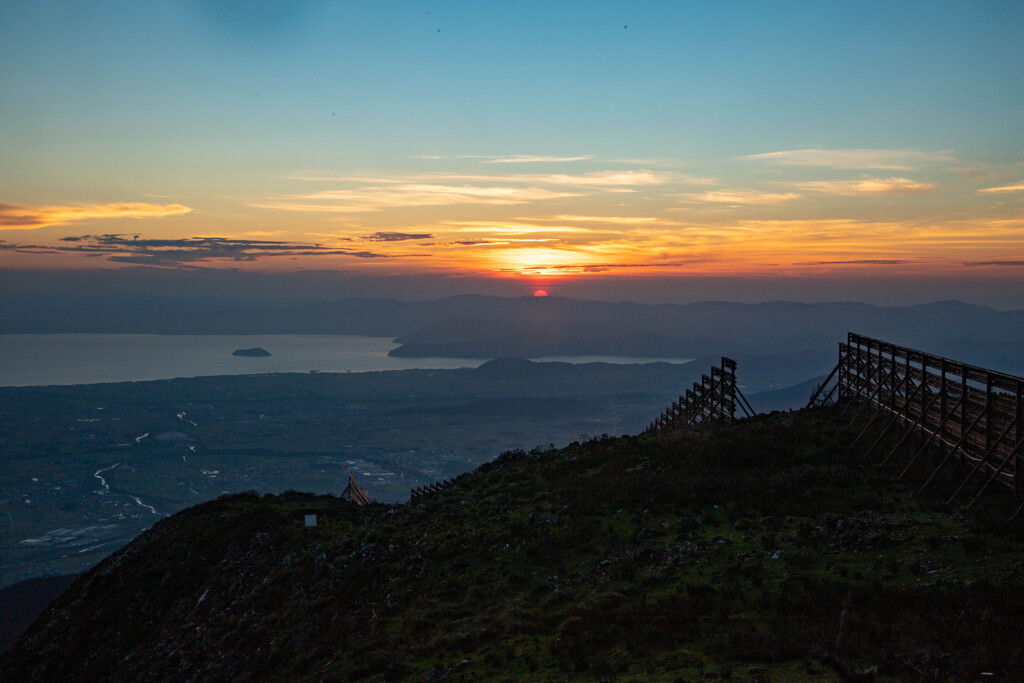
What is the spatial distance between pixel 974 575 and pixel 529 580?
9785 mm

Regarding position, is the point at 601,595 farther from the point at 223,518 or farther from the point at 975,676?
the point at 223,518

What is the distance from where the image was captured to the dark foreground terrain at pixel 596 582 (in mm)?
11445

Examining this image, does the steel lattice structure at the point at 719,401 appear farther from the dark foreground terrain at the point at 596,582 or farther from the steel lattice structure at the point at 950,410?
the steel lattice structure at the point at 950,410

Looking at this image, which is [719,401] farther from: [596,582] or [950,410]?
[596,582]

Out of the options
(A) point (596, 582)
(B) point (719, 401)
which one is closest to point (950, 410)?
(B) point (719, 401)

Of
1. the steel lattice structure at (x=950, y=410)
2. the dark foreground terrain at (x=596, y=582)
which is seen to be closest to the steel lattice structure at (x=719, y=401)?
the dark foreground terrain at (x=596, y=582)

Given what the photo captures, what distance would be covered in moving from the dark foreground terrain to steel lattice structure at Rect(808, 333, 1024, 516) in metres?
0.96

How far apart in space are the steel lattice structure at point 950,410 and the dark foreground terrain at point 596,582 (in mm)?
962

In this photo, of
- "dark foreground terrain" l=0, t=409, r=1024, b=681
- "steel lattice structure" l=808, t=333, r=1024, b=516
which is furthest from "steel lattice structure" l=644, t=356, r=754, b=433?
"steel lattice structure" l=808, t=333, r=1024, b=516

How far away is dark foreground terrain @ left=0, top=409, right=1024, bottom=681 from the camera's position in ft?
37.6

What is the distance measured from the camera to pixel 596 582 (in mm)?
15711

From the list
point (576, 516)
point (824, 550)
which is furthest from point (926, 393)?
point (576, 516)

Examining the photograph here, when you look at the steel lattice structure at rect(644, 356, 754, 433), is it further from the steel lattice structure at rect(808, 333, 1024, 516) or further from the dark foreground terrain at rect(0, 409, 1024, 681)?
the steel lattice structure at rect(808, 333, 1024, 516)

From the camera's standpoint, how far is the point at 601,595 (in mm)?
14555
